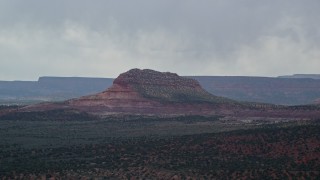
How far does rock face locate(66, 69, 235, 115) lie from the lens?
369 ft

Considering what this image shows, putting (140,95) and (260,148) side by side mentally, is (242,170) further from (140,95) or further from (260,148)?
(140,95)

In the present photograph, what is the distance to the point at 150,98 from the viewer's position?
11594 cm

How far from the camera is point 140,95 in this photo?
117 m

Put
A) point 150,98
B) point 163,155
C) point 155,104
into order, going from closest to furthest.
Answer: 1. point 163,155
2. point 155,104
3. point 150,98

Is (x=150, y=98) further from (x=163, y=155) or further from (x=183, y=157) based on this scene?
(x=183, y=157)

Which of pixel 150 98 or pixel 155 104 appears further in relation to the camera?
pixel 150 98

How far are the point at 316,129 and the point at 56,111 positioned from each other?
6153cm

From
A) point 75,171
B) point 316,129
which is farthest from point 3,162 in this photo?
point 316,129

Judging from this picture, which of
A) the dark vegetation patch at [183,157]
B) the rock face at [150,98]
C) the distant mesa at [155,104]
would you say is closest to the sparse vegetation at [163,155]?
the dark vegetation patch at [183,157]

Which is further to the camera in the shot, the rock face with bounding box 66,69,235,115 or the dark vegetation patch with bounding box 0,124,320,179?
the rock face with bounding box 66,69,235,115

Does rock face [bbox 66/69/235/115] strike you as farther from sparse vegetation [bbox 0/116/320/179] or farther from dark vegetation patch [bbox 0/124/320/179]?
dark vegetation patch [bbox 0/124/320/179]

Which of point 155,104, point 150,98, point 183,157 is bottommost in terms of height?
point 183,157

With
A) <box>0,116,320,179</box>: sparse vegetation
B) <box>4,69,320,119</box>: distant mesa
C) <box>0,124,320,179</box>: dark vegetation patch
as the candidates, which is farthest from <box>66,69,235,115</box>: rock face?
<box>0,124,320,179</box>: dark vegetation patch

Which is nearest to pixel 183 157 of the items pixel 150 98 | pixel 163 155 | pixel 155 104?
pixel 163 155
